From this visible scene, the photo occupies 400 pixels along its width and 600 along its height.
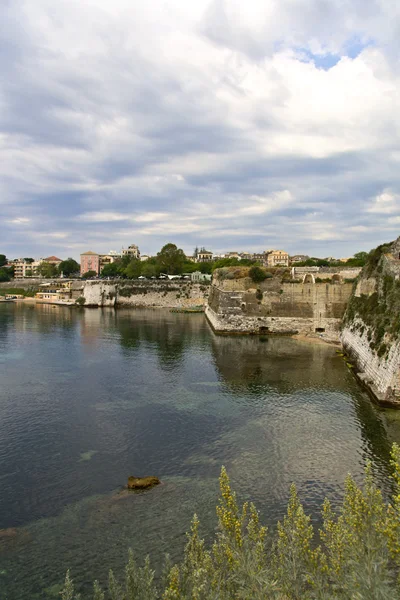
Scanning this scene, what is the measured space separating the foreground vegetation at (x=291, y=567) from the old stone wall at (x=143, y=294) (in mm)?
61918

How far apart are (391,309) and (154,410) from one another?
12.2 meters

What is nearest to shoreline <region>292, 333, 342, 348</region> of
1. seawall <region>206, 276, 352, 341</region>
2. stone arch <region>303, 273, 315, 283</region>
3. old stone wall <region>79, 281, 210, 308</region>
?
seawall <region>206, 276, 352, 341</region>

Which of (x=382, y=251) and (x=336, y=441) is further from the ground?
(x=382, y=251)

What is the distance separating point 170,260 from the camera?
3378 inches

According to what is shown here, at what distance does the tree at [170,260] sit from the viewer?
8588 centimetres

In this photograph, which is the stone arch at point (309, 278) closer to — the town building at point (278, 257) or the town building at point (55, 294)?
the town building at point (55, 294)

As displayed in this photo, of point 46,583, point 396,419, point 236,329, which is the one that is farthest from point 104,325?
point 46,583

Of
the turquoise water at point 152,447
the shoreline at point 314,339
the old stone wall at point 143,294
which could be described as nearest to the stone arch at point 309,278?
the shoreline at point 314,339

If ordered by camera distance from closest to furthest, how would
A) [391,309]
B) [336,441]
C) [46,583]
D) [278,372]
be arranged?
[46,583]
[336,441]
[391,309]
[278,372]

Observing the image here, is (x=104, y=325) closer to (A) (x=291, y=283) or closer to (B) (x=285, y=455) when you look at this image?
(A) (x=291, y=283)

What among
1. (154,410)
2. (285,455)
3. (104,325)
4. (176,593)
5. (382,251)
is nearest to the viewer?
(176,593)

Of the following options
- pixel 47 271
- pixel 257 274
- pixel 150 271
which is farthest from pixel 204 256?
pixel 257 274

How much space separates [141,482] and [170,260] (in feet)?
250

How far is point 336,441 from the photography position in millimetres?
13586
